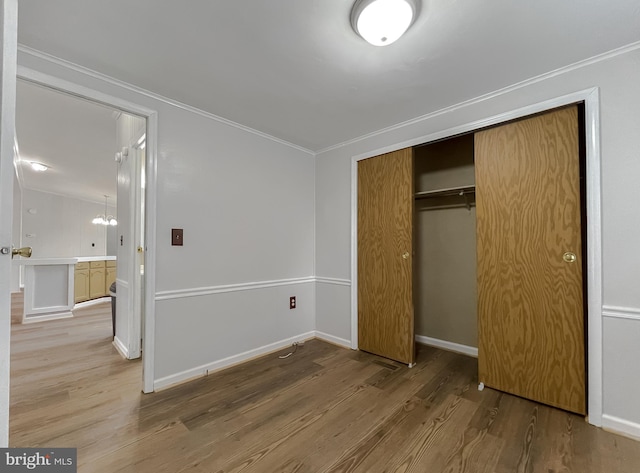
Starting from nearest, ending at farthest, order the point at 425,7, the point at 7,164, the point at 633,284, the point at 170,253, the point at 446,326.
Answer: the point at 7,164
the point at 425,7
the point at 633,284
the point at 170,253
the point at 446,326

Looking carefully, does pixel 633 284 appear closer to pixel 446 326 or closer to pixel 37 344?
pixel 446 326

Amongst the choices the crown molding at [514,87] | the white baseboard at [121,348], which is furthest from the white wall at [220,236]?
the crown molding at [514,87]

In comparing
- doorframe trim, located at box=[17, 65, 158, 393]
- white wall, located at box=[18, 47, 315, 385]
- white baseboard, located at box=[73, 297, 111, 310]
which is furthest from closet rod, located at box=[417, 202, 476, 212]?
white baseboard, located at box=[73, 297, 111, 310]

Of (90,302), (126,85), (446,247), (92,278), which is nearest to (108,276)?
(92,278)

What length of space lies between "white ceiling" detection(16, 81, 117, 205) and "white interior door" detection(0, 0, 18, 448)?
1275mm

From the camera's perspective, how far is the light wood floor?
143 cm

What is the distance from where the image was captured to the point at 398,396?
204 cm

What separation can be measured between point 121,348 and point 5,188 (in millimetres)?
2673

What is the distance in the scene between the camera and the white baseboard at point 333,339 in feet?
9.87

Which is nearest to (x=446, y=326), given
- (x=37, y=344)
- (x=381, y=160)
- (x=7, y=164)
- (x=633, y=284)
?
(x=633, y=284)

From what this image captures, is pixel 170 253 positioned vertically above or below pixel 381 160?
below

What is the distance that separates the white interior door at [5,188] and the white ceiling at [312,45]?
69cm

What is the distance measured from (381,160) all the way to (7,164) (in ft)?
8.37

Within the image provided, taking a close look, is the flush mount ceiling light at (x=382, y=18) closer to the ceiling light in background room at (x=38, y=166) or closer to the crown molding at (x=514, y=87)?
the crown molding at (x=514, y=87)
